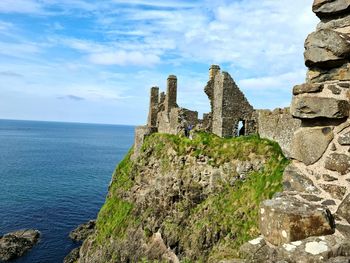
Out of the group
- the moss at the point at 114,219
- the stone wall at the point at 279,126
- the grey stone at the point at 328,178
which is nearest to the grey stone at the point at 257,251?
the grey stone at the point at 328,178

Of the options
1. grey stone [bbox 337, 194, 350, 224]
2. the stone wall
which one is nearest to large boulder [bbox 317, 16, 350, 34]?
grey stone [bbox 337, 194, 350, 224]

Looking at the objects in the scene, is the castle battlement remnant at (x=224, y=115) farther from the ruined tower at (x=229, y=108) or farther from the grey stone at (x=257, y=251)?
the grey stone at (x=257, y=251)

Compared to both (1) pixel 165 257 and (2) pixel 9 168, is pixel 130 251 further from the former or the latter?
(2) pixel 9 168

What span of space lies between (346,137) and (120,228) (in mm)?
36880

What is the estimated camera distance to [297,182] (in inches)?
261

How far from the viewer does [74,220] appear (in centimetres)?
6831

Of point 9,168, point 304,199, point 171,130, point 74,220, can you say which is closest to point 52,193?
point 74,220

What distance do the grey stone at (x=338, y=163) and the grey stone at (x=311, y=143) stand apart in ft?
0.65

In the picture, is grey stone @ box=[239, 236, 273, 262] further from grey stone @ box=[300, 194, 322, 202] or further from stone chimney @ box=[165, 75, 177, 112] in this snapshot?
stone chimney @ box=[165, 75, 177, 112]

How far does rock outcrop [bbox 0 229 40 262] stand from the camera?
54147 mm

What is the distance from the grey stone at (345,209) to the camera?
19.3ft

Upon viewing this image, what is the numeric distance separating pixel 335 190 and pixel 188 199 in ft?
85.9

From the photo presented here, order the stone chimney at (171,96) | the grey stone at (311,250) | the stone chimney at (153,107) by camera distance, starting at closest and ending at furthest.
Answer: the grey stone at (311,250)
the stone chimney at (171,96)
the stone chimney at (153,107)

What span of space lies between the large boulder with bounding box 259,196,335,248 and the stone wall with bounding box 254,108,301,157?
18453mm
